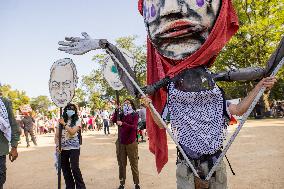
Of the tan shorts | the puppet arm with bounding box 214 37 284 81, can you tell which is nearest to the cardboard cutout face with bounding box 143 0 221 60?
the puppet arm with bounding box 214 37 284 81

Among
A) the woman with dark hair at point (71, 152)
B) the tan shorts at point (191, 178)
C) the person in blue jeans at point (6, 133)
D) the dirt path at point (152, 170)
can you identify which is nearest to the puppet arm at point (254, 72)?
the tan shorts at point (191, 178)

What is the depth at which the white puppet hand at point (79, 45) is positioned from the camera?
3.02m

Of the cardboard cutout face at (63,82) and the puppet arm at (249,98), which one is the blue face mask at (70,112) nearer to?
the cardboard cutout face at (63,82)

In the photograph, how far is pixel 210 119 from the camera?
279 cm

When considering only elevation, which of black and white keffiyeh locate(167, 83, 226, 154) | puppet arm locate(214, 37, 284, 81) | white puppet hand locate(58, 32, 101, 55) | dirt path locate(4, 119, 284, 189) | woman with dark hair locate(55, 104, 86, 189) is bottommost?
dirt path locate(4, 119, 284, 189)

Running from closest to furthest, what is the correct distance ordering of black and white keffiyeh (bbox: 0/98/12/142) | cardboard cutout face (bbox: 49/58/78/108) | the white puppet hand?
the white puppet hand
black and white keffiyeh (bbox: 0/98/12/142)
cardboard cutout face (bbox: 49/58/78/108)

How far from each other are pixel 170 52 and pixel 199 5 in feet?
1.48

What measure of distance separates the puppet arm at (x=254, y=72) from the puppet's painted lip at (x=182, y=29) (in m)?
0.41

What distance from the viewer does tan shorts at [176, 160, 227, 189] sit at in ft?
8.80

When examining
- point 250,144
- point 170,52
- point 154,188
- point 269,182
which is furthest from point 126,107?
point 250,144

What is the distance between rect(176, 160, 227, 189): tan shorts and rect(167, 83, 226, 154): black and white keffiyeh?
15 cm

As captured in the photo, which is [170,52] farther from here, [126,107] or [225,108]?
[126,107]

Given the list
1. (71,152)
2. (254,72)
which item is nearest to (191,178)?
(254,72)

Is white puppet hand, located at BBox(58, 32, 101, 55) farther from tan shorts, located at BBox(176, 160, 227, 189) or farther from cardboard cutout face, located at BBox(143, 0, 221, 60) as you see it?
tan shorts, located at BBox(176, 160, 227, 189)
